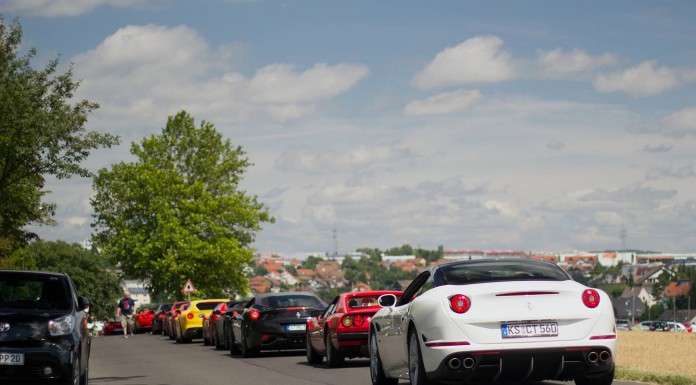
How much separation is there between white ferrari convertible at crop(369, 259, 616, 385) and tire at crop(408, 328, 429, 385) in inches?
0.7

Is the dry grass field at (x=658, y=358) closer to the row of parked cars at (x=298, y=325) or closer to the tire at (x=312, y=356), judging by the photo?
the row of parked cars at (x=298, y=325)

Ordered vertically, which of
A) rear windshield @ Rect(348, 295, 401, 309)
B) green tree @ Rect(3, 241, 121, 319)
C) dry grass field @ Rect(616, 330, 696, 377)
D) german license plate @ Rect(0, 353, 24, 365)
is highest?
green tree @ Rect(3, 241, 121, 319)

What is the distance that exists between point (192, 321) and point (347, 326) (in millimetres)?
17998

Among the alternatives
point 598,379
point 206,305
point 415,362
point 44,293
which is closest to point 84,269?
point 206,305

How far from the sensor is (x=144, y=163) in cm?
7106

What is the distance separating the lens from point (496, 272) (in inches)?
479

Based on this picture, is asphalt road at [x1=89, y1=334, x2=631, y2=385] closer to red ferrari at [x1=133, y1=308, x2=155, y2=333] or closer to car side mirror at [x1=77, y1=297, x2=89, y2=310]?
car side mirror at [x1=77, y1=297, x2=89, y2=310]

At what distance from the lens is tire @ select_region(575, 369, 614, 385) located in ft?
39.0

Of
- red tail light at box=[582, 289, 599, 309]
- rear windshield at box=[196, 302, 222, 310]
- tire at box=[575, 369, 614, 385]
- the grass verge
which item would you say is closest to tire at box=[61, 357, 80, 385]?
tire at box=[575, 369, 614, 385]

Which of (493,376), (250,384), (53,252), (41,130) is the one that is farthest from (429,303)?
(53,252)

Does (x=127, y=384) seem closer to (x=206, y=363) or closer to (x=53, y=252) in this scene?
(x=206, y=363)

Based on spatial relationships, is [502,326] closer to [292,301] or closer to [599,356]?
[599,356]

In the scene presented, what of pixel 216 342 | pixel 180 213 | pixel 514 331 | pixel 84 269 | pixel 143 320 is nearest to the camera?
pixel 514 331

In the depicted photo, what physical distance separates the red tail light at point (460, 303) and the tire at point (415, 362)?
0.73m
